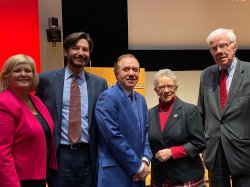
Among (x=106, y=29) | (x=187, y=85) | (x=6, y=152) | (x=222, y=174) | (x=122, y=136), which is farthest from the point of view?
(x=187, y=85)

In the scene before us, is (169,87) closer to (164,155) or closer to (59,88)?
(164,155)

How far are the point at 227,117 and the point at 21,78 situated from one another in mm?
1494

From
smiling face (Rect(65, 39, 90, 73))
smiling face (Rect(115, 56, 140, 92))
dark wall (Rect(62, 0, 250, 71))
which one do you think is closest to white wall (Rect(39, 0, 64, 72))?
dark wall (Rect(62, 0, 250, 71))

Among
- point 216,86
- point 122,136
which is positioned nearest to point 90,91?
point 122,136

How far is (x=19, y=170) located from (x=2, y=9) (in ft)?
7.41

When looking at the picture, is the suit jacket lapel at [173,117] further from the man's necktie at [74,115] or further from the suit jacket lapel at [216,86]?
the man's necktie at [74,115]

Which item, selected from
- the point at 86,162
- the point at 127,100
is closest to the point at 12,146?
the point at 86,162

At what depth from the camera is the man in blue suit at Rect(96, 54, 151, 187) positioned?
91.3 inches

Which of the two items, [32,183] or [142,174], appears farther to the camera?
[142,174]

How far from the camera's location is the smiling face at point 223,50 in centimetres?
264

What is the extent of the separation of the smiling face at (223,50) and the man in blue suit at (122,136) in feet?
2.19

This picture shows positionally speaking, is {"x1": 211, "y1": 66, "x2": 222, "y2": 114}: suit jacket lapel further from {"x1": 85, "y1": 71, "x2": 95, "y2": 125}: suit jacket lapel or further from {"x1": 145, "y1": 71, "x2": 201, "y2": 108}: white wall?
{"x1": 145, "y1": 71, "x2": 201, "y2": 108}: white wall

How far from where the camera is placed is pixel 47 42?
4.23 metres

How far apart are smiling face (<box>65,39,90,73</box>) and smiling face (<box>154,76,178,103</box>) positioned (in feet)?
1.90
